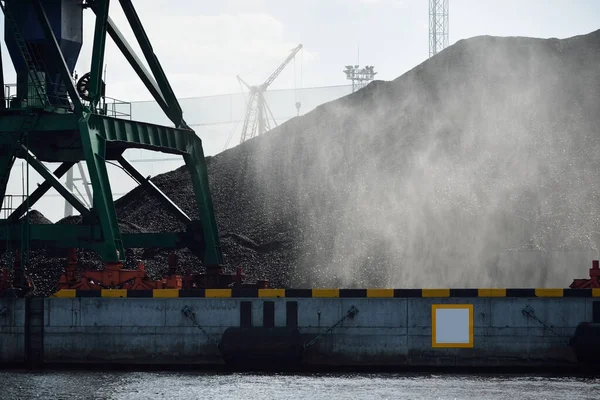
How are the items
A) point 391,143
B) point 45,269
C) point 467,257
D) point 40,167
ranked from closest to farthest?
point 40,167, point 45,269, point 467,257, point 391,143

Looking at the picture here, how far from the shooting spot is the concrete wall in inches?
1281

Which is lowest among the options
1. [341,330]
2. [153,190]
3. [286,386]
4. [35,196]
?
[286,386]

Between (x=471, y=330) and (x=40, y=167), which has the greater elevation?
(x=40, y=167)

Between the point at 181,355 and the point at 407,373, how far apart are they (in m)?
7.66

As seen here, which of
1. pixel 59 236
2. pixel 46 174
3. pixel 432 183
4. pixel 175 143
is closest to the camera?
pixel 46 174

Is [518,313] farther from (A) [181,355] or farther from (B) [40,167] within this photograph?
(B) [40,167]

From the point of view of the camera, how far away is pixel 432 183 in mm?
66500

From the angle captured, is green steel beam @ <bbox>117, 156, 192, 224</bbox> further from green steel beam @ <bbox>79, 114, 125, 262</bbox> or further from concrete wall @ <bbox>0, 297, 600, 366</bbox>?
concrete wall @ <bbox>0, 297, 600, 366</bbox>

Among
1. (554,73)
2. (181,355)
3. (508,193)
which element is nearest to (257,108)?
(554,73)

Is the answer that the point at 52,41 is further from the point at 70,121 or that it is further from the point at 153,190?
A: the point at 153,190

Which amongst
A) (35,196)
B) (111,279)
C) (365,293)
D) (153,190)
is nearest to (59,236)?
(111,279)

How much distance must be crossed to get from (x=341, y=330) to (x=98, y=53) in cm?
1639

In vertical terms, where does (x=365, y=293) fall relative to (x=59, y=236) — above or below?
below

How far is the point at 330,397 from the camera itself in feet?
89.1
